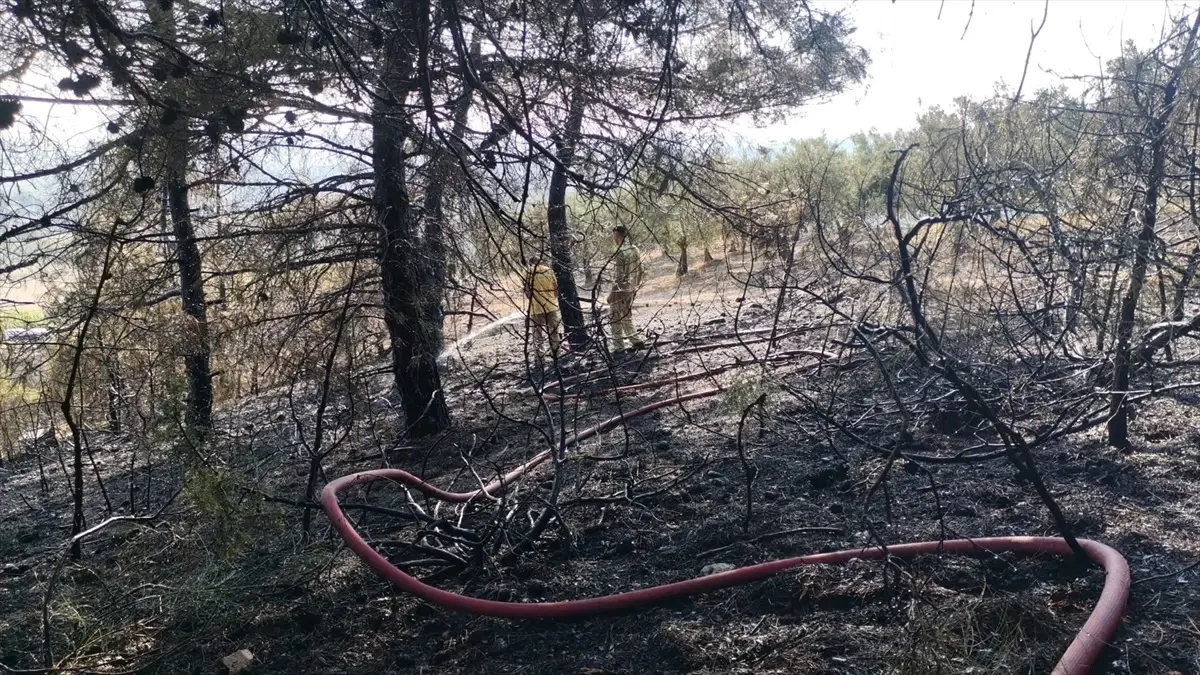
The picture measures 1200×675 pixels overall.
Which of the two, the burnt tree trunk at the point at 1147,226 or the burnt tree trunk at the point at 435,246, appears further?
the burnt tree trunk at the point at 435,246

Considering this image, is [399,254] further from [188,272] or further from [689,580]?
[689,580]

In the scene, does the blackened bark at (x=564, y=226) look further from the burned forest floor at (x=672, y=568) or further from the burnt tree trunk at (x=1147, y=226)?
the burnt tree trunk at (x=1147, y=226)

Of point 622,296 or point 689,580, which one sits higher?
point 622,296

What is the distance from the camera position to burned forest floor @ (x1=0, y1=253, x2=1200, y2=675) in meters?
3.17

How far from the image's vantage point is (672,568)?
4039mm

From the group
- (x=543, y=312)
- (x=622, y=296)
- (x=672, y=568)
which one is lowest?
(x=672, y=568)

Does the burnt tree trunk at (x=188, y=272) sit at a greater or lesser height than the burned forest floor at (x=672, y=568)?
greater

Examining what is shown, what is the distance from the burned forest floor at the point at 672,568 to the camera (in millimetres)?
Answer: 3168

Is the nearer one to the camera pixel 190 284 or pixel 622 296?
pixel 190 284

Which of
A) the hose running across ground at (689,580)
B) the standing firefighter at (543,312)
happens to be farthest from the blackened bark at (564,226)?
the hose running across ground at (689,580)

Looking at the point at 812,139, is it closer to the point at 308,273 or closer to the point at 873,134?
the point at 873,134

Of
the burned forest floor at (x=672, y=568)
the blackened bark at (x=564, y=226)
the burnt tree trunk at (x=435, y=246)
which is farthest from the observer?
the burnt tree trunk at (x=435, y=246)

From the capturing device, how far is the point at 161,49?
15.4ft

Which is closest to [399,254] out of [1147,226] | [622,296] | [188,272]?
[188,272]
